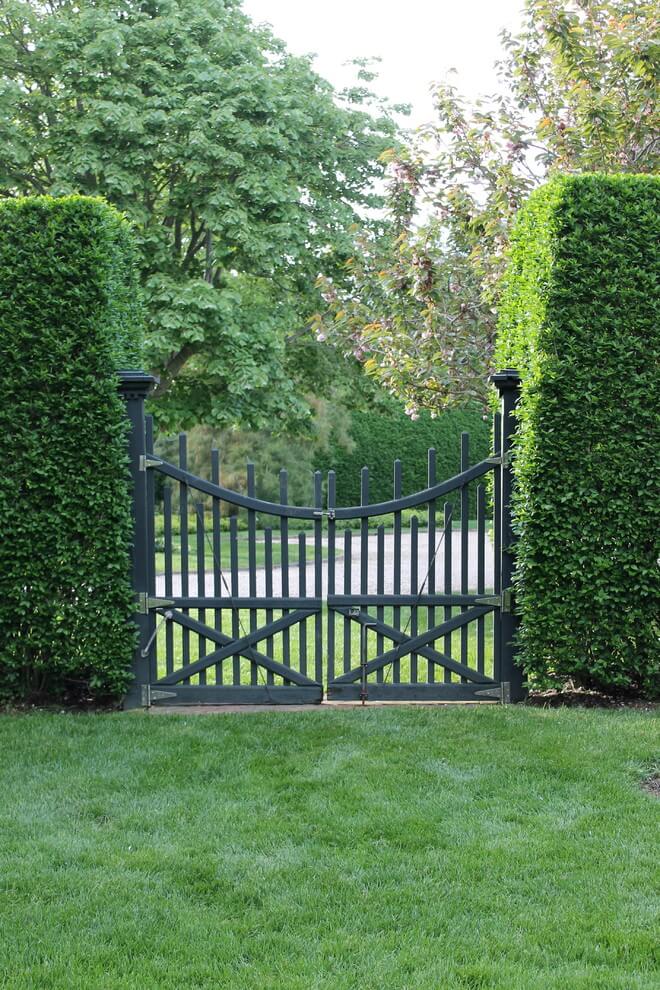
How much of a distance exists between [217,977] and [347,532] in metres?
3.21

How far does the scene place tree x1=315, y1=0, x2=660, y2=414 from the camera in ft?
25.5

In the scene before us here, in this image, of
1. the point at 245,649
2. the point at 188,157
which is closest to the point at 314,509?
the point at 245,649

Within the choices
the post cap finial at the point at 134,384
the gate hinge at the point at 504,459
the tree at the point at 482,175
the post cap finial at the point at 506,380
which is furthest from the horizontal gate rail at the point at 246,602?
the tree at the point at 482,175

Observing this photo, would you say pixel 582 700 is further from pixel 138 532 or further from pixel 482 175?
pixel 482 175

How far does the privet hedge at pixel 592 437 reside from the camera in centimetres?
520

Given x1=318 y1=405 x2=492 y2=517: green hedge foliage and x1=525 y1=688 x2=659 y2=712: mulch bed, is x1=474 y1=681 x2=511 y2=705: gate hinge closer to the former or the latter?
x1=525 y1=688 x2=659 y2=712: mulch bed

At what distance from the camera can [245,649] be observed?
556 centimetres

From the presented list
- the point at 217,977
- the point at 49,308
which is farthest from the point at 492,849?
the point at 49,308

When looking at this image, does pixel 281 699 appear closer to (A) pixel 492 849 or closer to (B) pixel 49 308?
(A) pixel 492 849

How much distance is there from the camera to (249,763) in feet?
14.4

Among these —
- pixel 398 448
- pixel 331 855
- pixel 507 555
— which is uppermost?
pixel 398 448

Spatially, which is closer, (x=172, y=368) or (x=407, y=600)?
(x=407, y=600)

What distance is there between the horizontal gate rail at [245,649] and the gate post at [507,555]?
3.87 ft

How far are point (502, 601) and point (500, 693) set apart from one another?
577mm
